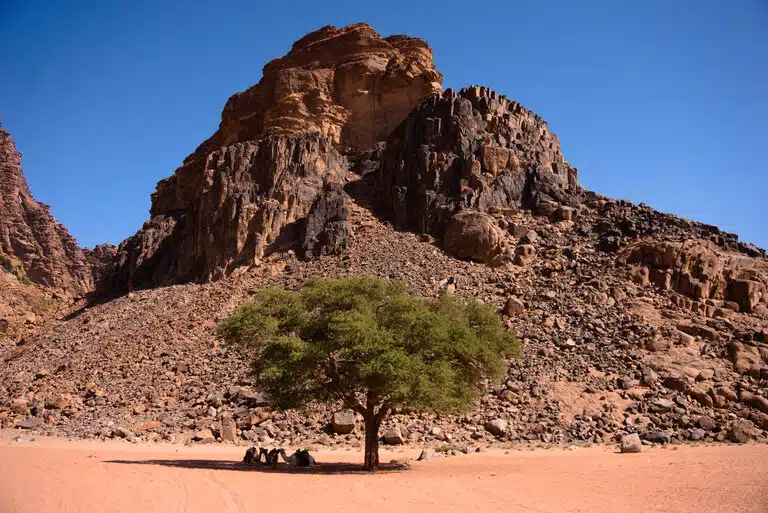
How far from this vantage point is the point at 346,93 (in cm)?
7181

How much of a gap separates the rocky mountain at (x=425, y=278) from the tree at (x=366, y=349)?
7264mm

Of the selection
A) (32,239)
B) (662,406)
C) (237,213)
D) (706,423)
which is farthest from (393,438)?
(32,239)

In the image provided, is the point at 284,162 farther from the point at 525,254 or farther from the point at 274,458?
the point at 274,458

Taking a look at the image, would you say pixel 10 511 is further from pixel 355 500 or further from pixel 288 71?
pixel 288 71

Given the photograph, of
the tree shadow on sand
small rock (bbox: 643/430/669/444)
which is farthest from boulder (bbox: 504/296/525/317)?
the tree shadow on sand

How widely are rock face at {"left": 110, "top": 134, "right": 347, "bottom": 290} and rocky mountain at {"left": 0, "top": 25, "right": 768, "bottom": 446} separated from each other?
0.21 m

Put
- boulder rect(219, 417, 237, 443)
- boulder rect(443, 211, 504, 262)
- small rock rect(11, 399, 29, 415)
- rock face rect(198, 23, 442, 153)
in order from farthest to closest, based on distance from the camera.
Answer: rock face rect(198, 23, 442, 153), boulder rect(443, 211, 504, 262), small rock rect(11, 399, 29, 415), boulder rect(219, 417, 237, 443)

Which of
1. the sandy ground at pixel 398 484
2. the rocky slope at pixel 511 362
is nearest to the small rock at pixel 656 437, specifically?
the rocky slope at pixel 511 362

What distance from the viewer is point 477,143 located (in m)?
52.8

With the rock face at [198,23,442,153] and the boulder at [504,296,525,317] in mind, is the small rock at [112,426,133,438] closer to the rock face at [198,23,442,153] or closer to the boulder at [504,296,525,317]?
the boulder at [504,296,525,317]

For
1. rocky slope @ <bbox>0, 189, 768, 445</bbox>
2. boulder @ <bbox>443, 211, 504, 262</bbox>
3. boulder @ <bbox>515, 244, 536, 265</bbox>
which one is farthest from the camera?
boulder @ <bbox>443, 211, 504, 262</bbox>

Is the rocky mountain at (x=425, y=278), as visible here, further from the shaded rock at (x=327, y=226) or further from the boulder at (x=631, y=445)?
the boulder at (x=631, y=445)

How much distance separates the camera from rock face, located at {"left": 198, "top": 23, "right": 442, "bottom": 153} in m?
69.6

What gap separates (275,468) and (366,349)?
570 cm
